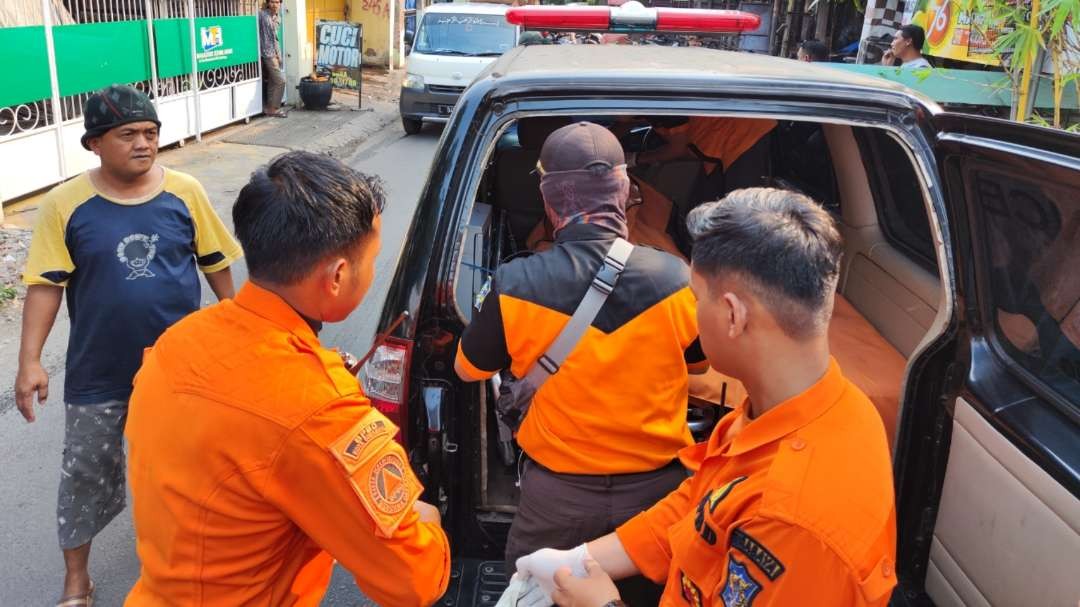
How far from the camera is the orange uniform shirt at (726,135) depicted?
14.1ft

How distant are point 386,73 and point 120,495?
19.2 metres

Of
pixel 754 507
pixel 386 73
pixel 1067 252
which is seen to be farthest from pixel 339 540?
pixel 386 73

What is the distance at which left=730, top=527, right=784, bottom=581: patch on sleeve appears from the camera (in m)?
1.21

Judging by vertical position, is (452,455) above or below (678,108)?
below

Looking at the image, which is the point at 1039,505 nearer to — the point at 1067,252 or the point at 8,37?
the point at 1067,252

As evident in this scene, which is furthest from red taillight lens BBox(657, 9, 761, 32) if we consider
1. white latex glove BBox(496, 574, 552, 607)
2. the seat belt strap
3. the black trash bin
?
the black trash bin

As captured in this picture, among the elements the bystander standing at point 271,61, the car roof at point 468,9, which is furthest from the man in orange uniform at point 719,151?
the bystander standing at point 271,61

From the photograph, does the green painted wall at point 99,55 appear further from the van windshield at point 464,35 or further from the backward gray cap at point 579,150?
the backward gray cap at point 579,150

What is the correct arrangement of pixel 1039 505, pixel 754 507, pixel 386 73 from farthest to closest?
pixel 386 73 < pixel 1039 505 < pixel 754 507

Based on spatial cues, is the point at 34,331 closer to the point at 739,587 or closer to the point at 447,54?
the point at 739,587

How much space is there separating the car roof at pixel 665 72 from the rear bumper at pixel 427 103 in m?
10.0

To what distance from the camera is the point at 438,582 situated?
1.55 meters

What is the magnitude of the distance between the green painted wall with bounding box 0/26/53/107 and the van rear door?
7563 millimetres

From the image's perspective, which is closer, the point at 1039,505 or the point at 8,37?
the point at 1039,505
